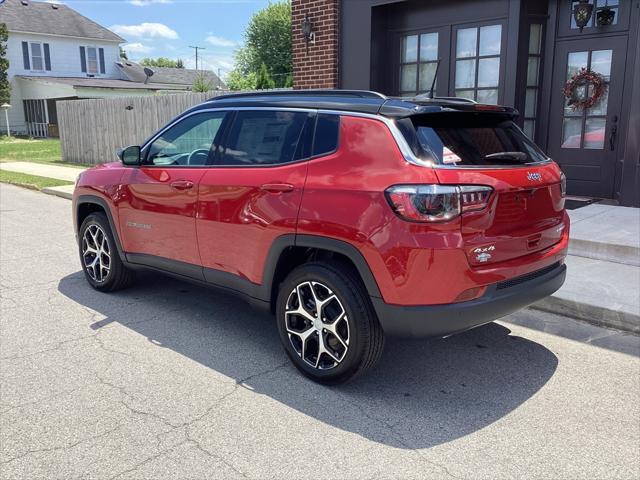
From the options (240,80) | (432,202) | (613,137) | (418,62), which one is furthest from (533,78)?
(240,80)

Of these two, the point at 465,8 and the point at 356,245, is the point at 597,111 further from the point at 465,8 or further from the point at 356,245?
the point at 356,245

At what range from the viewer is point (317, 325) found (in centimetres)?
370

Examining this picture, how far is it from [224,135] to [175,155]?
0.64 metres

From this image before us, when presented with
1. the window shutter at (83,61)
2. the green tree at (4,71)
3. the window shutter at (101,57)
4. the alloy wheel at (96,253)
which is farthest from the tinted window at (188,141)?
the window shutter at (101,57)

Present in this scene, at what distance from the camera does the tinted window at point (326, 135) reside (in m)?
3.69

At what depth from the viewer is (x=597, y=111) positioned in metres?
8.51

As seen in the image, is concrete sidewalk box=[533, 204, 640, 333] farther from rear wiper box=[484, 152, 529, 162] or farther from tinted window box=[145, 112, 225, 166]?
tinted window box=[145, 112, 225, 166]

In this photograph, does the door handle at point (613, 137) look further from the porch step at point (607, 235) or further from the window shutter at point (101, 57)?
the window shutter at point (101, 57)

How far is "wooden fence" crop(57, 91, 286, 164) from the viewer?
15852 mm

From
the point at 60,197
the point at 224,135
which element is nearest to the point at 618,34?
the point at 224,135

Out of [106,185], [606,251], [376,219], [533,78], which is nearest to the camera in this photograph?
[376,219]

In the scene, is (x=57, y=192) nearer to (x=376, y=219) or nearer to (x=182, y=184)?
(x=182, y=184)

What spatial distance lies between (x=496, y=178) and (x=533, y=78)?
20.9 ft

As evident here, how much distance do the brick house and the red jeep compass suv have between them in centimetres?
514
